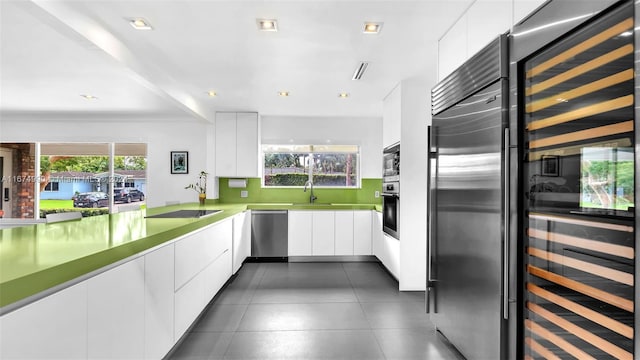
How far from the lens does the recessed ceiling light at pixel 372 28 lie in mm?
2500

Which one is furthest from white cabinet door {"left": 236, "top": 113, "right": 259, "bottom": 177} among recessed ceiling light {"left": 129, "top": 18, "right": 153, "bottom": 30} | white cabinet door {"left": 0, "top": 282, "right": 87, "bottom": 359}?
white cabinet door {"left": 0, "top": 282, "right": 87, "bottom": 359}

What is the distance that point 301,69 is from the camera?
136 inches

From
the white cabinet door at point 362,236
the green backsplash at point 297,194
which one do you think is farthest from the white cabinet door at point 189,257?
the green backsplash at point 297,194

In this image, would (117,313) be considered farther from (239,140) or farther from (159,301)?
(239,140)

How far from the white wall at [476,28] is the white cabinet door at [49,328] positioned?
223 centimetres

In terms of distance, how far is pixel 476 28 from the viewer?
7.04ft

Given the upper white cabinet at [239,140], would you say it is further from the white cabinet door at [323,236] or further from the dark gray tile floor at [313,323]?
the dark gray tile floor at [313,323]

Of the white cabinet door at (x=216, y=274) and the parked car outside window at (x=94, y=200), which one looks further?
the parked car outside window at (x=94, y=200)

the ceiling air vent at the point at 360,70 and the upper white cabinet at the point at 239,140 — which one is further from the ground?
the ceiling air vent at the point at 360,70

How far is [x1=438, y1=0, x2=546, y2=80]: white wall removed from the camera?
68.7 inches

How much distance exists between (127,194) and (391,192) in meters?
4.49

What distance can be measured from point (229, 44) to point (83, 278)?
2.10 meters

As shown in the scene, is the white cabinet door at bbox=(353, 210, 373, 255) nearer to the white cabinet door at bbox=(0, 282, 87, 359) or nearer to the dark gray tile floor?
the dark gray tile floor

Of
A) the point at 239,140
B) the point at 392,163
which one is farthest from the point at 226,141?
the point at 392,163
